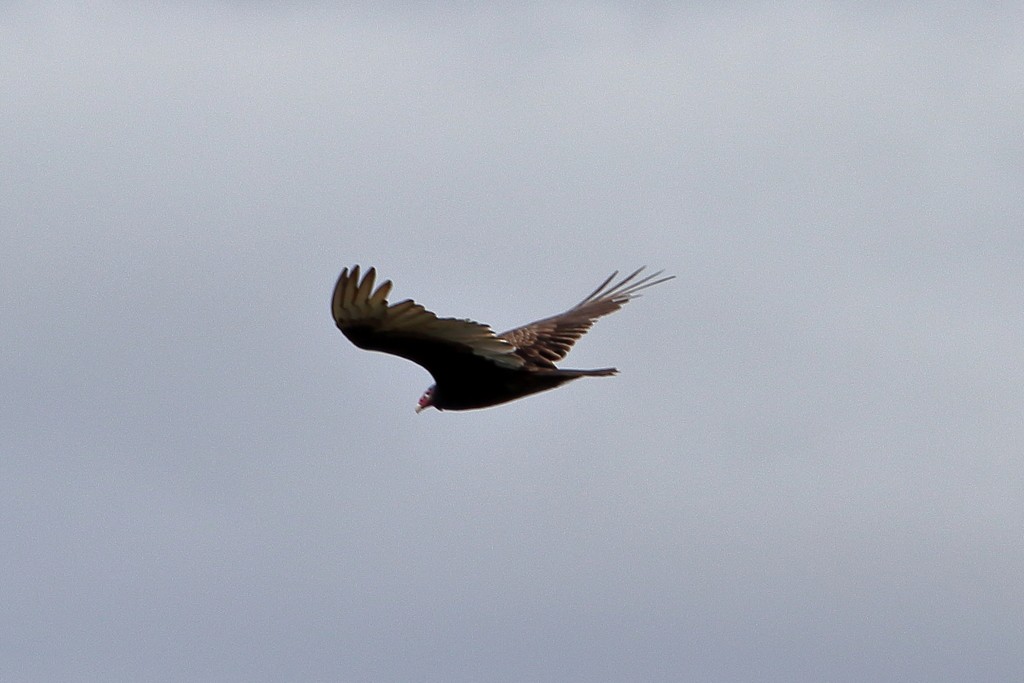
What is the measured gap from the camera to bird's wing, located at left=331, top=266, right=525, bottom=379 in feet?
54.2

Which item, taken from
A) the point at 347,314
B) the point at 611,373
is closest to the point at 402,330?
the point at 347,314

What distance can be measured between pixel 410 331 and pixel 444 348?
50cm

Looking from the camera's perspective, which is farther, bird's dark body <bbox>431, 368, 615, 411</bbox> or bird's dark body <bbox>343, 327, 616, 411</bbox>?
bird's dark body <bbox>431, 368, 615, 411</bbox>

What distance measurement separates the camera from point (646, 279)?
22609 mm

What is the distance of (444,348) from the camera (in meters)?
17.5

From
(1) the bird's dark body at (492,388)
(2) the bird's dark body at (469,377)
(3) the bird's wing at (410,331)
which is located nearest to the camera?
(3) the bird's wing at (410,331)

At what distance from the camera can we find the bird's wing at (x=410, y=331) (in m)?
16.5

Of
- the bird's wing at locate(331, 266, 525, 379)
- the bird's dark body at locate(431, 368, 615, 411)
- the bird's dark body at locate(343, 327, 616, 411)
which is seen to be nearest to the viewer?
the bird's wing at locate(331, 266, 525, 379)

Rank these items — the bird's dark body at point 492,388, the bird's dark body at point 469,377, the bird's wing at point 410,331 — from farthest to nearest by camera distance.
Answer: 1. the bird's dark body at point 492,388
2. the bird's dark body at point 469,377
3. the bird's wing at point 410,331

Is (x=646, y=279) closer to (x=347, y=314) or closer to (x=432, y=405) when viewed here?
(x=432, y=405)

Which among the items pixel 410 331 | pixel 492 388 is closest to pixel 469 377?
pixel 492 388

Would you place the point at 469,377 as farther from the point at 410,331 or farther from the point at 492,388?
the point at 410,331

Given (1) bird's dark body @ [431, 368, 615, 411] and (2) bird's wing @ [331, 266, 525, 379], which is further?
(1) bird's dark body @ [431, 368, 615, 411]

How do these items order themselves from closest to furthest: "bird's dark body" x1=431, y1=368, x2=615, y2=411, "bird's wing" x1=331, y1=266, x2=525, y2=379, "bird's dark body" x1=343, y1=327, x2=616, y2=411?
"bird's wing" x1=331, y1=266, x2=525, y2=379 → "bird's dark body" x1=343, y1=327, x2=616, y2=411 → "bird's dark body" x1=431, y1=368, x2=615, y2=411
